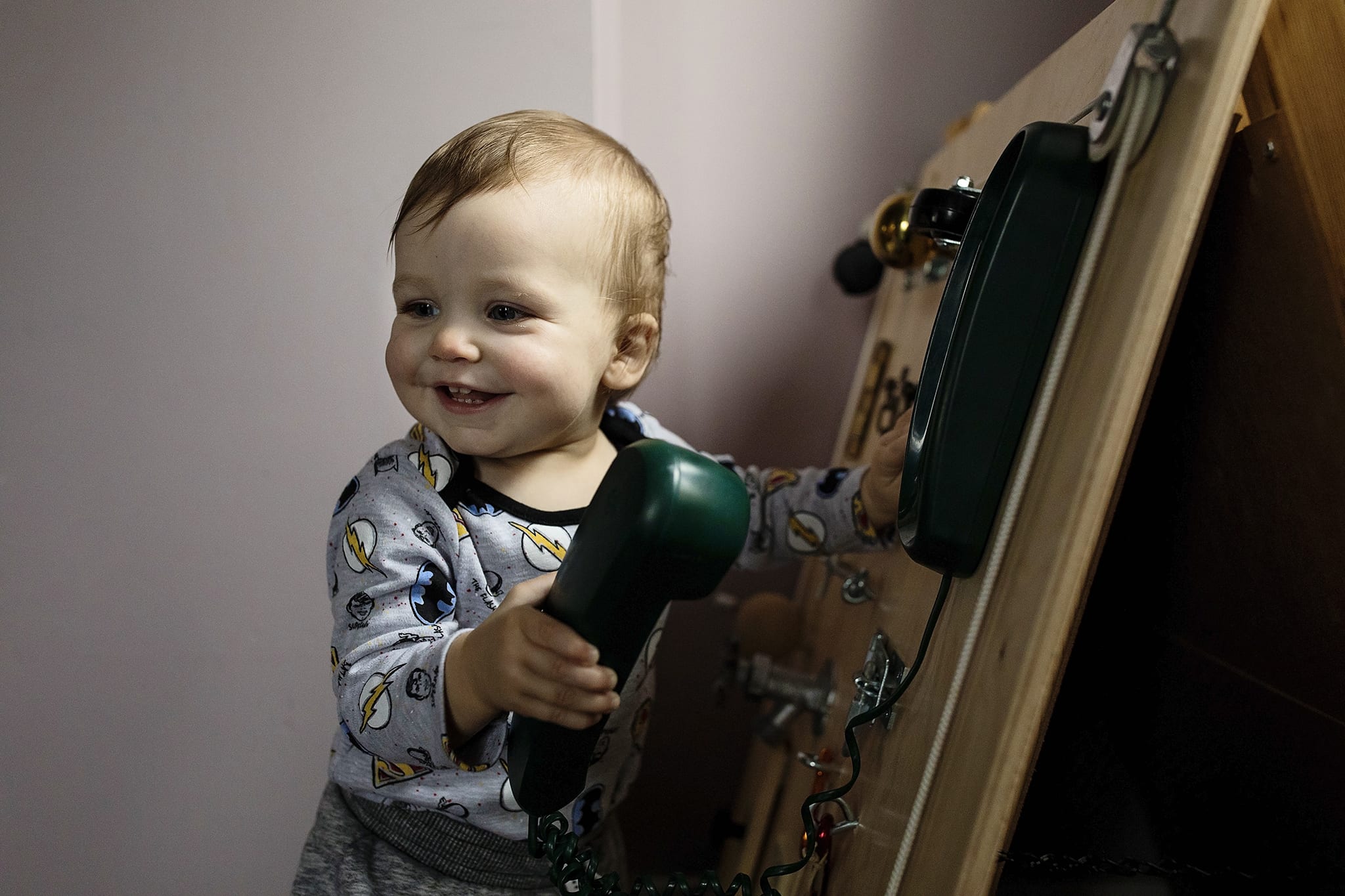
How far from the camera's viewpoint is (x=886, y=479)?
0.71 metres

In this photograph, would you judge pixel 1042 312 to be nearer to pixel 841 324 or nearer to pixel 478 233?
pixel 478 233

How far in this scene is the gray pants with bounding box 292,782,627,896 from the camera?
72 cm

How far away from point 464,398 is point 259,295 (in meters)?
0.42

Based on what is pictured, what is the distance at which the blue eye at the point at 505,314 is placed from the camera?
24.4 inches

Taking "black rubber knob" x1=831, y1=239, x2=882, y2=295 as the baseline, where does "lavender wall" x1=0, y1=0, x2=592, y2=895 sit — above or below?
below

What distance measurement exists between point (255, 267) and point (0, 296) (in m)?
0.23

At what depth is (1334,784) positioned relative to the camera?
577 mm

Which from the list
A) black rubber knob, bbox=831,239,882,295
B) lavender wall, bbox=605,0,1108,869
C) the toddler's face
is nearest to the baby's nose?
the toddler's face

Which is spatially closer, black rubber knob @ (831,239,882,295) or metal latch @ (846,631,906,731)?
metal latch @ (846,631,906,731)

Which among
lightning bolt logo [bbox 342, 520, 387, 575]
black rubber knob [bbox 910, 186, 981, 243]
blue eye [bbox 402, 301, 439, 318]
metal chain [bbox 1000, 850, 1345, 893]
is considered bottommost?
metal chain [bbox 1000, 850, 1345, 893]

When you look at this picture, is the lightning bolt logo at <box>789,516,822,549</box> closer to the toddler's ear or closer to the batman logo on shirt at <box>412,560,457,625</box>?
the toddler's ear

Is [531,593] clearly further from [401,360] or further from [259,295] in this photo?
[259,295]

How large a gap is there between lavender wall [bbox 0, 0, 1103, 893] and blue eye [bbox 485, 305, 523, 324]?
36 cm

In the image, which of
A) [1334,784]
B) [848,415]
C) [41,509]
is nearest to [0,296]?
[41,509]
